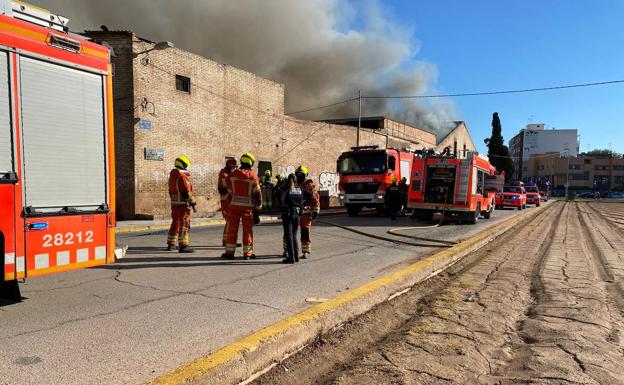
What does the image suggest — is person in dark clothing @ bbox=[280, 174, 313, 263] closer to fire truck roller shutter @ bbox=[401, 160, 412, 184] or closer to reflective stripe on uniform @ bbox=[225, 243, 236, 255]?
reflective stripe on uniform @ bbox=[225, 243, 236, 255]

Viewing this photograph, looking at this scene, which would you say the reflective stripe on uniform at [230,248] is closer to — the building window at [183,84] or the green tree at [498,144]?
the building window at [183,84]

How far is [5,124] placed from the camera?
361cm

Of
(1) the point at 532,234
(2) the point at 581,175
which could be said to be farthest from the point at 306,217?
(2) the point at 581,175

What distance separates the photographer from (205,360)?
3.00 metres

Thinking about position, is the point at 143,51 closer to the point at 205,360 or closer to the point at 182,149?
the point at 182,149

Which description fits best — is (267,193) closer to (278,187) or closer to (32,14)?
(278,187)

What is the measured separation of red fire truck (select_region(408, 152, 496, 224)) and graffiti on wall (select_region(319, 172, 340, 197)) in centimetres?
1052

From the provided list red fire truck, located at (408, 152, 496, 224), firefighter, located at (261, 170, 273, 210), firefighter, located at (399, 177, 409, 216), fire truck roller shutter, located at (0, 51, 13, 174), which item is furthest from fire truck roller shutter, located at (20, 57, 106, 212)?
firefighter, located at (261, 170, 273, 210)

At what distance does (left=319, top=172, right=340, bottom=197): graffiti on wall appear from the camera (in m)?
25.9

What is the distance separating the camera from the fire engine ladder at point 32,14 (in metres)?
3.72

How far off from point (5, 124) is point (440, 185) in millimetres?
13501

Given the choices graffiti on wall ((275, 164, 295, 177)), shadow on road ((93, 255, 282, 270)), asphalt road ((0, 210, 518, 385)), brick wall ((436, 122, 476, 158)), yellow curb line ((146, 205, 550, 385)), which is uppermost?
brick wall ((436, 122, 476, 158))

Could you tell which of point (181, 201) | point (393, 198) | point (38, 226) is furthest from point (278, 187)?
point (393, 198)

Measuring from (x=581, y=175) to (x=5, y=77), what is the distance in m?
120
